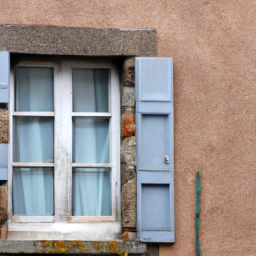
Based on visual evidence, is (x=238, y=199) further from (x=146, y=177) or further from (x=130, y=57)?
(x=130, y=57)

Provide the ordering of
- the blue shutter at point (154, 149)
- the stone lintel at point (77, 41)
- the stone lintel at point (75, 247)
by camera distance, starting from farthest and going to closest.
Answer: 1. the stone lintel at point (77, 41)
2. the blue shutter at point (154, 149)
3. the stone lintel at point (75, 247)

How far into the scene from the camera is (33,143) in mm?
5352

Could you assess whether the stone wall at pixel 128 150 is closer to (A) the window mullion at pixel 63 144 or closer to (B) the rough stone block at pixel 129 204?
(B) the rough stone block at pixel 129 204

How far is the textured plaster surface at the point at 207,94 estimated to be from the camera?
17.0 ft

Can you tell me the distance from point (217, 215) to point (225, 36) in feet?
4.79

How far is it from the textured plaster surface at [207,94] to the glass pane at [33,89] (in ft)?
1.36

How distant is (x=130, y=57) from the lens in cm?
530

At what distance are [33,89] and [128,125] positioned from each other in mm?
857

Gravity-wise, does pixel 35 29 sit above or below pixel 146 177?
above

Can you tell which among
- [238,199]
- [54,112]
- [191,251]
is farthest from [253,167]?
[54,112]

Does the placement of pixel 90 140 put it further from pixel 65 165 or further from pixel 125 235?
pixel 125 235

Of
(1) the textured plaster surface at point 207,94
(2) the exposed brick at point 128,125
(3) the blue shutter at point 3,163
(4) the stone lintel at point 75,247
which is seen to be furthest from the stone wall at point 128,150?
(3) the blue shutter at point 3,163

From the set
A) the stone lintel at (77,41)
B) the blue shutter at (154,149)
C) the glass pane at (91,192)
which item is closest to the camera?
the blue shutter at (154,149)

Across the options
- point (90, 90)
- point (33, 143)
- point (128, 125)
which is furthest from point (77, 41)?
point (33, 143)
